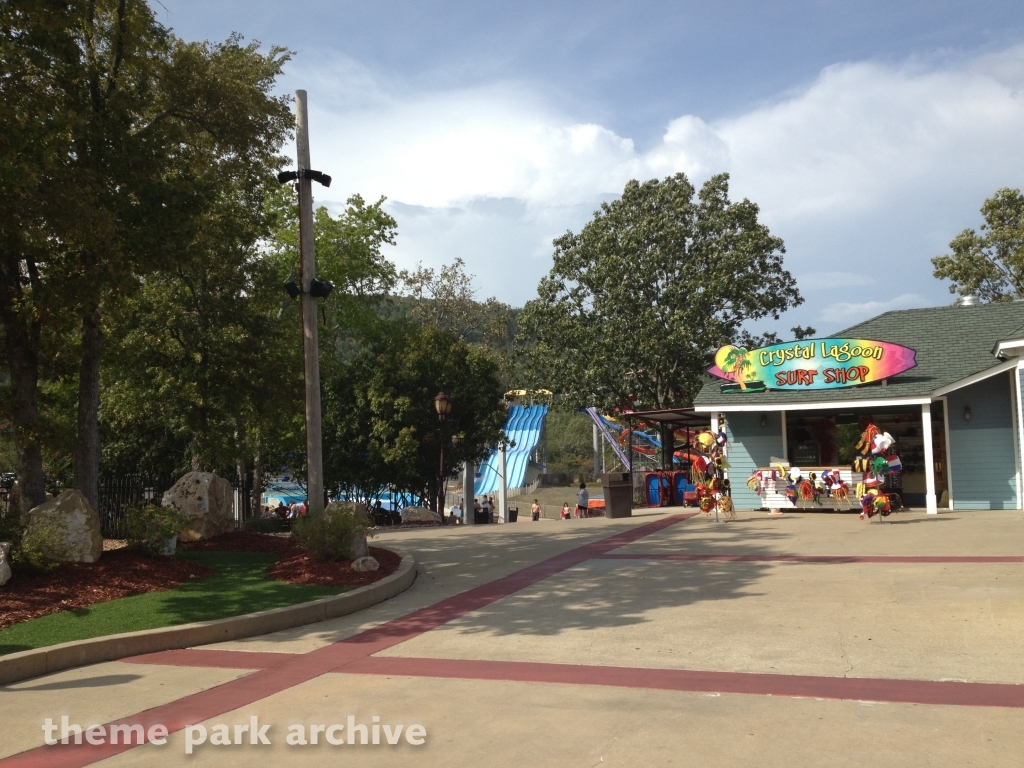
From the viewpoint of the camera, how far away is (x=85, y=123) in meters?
11.3

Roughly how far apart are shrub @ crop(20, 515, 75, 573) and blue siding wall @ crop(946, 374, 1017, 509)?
730 inches

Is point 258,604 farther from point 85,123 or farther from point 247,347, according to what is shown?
point 247,347

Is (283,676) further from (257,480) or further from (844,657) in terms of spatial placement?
(257,480)

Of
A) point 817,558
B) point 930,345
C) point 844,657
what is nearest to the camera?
point 844,657

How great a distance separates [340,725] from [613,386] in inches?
1020

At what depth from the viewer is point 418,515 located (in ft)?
80.5

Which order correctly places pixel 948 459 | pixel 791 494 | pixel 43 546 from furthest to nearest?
pixel 791 494 < pixel 948 459 < pixel 43 546

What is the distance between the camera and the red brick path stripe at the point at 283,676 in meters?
5.64

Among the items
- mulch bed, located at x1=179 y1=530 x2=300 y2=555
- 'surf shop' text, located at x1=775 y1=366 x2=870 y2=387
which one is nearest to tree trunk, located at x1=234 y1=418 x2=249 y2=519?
mulch bed, located at x1=179 y1=530 x2=300 y2=555

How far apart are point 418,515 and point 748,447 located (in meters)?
9.25

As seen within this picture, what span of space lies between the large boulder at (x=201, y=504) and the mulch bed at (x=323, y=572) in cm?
299

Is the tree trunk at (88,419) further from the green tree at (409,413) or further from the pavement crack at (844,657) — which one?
the green tree at (409,413)

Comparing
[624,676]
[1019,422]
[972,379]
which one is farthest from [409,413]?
[624,676]

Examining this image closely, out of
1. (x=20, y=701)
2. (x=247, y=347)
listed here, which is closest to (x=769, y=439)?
(x=247, y=347)
